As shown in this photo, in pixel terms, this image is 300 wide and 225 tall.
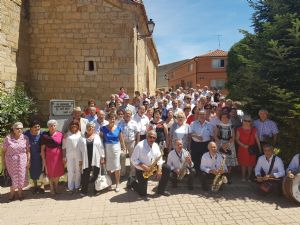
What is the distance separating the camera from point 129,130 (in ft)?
24.1

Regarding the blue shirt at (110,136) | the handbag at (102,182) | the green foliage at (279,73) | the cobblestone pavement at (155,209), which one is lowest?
the cobblestone pavement at (155,209)

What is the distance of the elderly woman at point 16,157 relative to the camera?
6.23m

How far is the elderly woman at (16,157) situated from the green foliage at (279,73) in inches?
214

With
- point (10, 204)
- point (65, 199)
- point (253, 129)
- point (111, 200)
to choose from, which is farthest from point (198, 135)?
point (10, 204)

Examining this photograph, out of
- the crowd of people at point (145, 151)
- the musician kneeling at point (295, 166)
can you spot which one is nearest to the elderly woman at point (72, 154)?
the crowd of people at point (145, 151)

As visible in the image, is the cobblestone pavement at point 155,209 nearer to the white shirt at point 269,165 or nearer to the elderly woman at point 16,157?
the elderly woman at point 16,157

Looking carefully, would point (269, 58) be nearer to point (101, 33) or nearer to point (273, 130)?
point (273, 130)

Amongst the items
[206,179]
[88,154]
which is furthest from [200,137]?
[88,154]

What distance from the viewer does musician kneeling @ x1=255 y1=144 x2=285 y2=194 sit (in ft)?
20.5

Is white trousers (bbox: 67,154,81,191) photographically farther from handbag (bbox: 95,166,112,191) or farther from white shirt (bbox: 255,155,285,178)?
white shirt (bbox: 255,155,285,178)

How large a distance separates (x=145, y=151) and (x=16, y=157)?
274 cm

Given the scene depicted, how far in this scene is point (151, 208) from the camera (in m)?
5.79

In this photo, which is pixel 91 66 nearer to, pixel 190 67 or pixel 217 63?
pixel 217 63

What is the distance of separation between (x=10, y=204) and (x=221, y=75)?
39.8 meters
